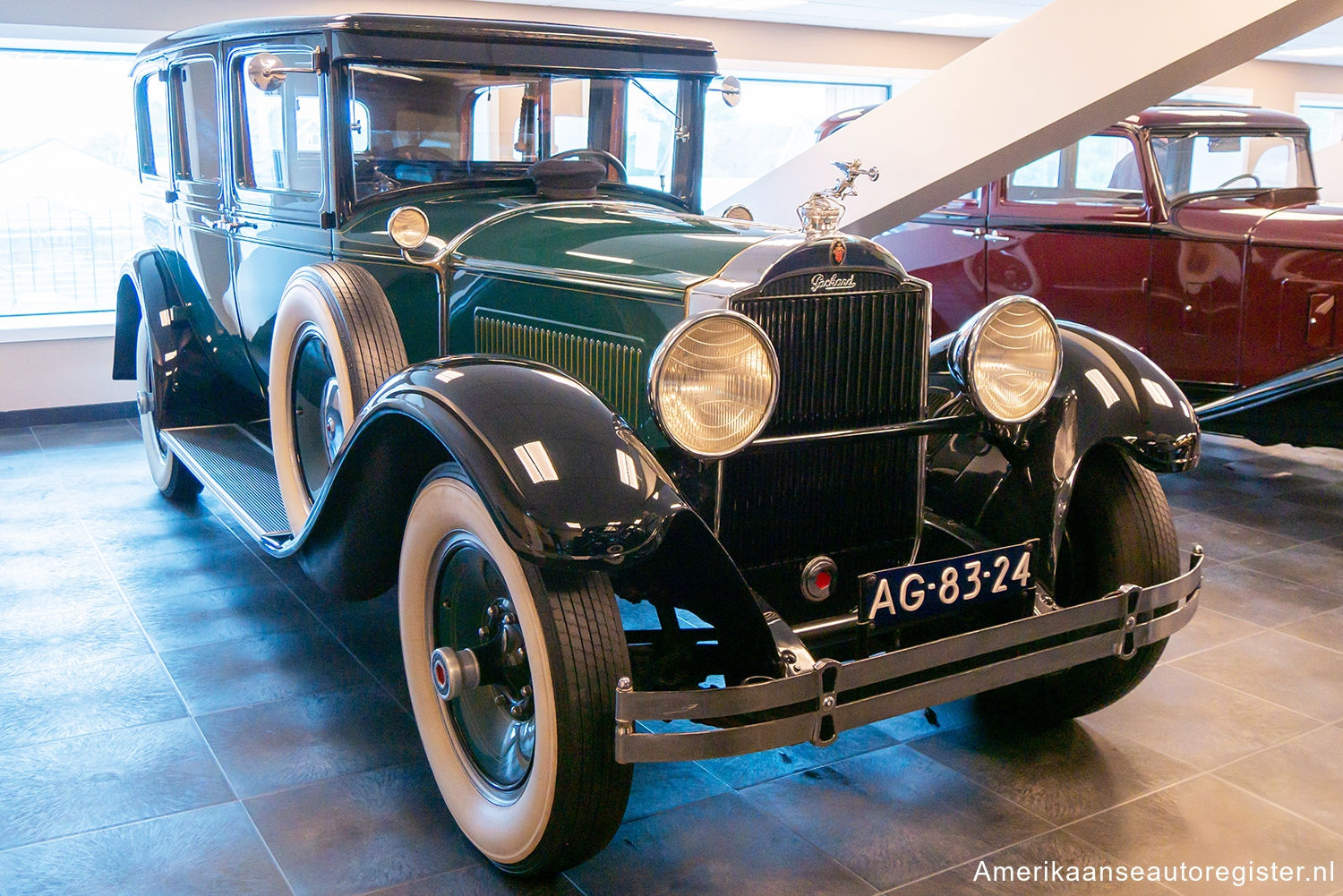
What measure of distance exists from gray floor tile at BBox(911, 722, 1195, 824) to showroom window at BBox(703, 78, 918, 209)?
25.2 feet

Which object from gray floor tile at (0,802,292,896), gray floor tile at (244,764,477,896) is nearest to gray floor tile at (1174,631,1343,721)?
gray floor tile at (244,764,477,896)

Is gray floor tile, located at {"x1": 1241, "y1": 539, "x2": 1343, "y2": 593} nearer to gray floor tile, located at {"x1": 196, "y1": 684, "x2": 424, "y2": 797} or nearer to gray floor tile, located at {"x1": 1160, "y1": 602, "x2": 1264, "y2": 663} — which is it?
gray floor tile, located at {"x1": 1160, "y1": 602, "x2": 1264, "y2": 663}

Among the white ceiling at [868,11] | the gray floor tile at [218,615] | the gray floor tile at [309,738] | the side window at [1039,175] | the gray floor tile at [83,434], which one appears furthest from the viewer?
the white ceiling at [868,11]

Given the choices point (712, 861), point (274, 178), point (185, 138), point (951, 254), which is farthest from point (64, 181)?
point (712, 861)

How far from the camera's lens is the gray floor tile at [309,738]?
2667 millimetres

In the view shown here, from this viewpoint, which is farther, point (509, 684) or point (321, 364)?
point (321, 364)

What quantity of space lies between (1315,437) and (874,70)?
20.7 ft

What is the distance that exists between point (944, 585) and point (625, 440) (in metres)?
0.72

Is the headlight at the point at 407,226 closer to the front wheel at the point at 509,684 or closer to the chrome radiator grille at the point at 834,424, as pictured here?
the front wheel at the point at 509,684

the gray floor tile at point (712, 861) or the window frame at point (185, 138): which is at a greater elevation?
the window frame at point (185, 138)

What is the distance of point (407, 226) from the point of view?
3.10 m

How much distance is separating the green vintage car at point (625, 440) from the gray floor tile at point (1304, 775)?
35 cm

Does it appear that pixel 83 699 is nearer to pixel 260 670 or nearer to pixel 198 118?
pixel 260 670

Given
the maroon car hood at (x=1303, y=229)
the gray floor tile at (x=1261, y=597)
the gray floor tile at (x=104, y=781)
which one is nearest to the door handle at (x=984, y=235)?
the maroon car hood at (x=1303, y=229)
